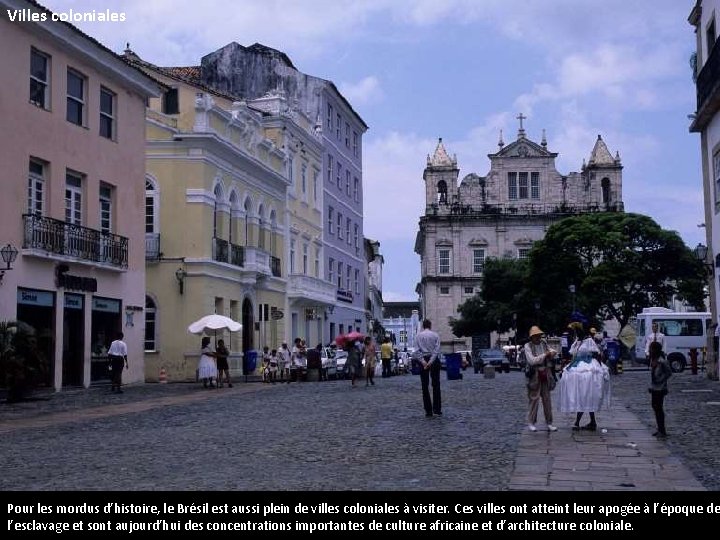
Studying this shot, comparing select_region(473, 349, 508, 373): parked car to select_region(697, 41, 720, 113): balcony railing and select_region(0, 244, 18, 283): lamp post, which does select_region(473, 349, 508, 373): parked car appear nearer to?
select_region(697, 41, 720, 113): balcony railing

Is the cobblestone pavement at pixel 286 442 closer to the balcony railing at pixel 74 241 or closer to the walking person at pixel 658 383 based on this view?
the walking person at pixel 658 383

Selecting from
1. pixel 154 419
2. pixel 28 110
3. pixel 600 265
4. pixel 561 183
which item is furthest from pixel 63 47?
pixel 561 183

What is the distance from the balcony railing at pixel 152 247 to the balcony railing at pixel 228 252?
199 centimetres

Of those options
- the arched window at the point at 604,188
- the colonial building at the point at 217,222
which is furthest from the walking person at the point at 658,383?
the arched window at the point at 604,188

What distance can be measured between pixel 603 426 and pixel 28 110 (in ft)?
51.6

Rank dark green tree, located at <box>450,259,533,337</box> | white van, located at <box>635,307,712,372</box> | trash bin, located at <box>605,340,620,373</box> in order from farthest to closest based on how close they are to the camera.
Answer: dark green tree, located at <box>450,259,533,337</box> → white van, located at <box>635,307,712,372</box> → trash bin, located at <box>605,340,620,373</box>

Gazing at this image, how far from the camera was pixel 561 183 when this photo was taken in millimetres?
79562

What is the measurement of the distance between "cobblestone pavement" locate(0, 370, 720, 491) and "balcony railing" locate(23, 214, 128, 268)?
4.03 metres

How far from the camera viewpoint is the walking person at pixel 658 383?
12.3m

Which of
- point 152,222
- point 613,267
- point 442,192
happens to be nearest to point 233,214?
point 152,222

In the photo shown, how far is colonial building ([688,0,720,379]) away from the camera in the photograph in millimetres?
23484

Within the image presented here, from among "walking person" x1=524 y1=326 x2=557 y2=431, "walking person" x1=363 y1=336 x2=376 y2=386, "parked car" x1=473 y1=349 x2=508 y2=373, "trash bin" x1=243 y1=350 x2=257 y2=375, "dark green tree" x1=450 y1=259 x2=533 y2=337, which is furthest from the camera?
"dark green tree" x1=450 y1=259 x2=533 y2=337

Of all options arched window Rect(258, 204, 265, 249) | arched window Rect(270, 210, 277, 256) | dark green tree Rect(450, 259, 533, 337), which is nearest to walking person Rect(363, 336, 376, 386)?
arched window Rect(258, 204, 265, 249)
